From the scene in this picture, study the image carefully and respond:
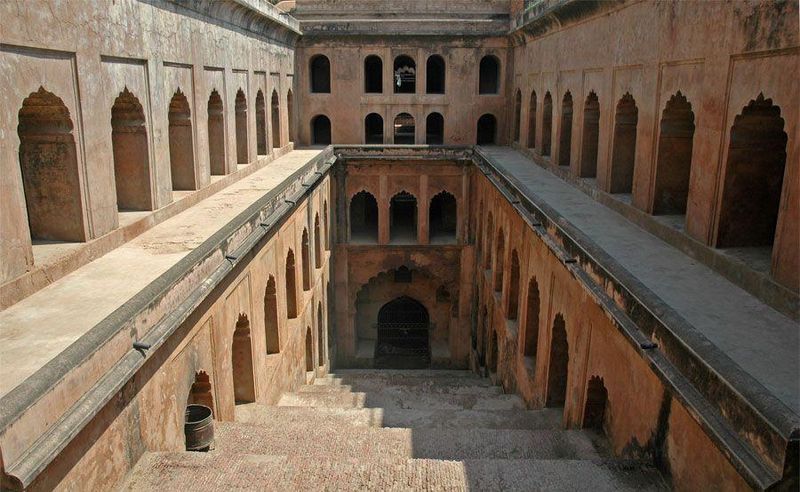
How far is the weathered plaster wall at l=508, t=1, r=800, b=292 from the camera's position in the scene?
5.90 metres

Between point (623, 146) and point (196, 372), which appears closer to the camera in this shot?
point (196, 372)

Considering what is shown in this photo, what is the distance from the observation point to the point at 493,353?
15648 mm

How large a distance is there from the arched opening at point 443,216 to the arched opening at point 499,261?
5075 mm

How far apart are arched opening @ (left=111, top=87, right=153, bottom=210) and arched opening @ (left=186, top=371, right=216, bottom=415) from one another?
2761 millimetres

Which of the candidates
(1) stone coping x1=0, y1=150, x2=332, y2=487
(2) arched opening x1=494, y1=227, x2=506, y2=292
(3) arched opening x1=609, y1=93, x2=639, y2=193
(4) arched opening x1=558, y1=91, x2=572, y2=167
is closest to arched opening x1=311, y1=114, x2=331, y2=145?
(2) arched opening x1=494, y1=227, x2=506, y2=292

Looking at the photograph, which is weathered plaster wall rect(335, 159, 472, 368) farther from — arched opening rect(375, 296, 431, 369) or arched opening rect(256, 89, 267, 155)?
arched opening rect(256, 89, 267, 155)

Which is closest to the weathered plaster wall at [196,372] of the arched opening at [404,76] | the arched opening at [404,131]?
the arched opening at [404,131]

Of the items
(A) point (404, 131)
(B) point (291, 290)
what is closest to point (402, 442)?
(B) point (291, 290)

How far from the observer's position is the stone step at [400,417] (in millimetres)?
9203

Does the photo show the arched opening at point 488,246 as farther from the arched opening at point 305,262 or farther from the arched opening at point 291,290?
the arched opening at point 291,290

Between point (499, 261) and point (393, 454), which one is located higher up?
point (499, 261)

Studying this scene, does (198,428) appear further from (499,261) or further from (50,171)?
(499,261)

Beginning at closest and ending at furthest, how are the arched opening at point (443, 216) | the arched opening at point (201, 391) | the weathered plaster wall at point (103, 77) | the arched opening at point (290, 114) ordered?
the weathered plaster wall at point (103, 77), the arched opening at point (201, 391), the arched opening at point (290, 114), the arched opening at point (443, 216)

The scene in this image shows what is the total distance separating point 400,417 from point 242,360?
2967 millimetres
